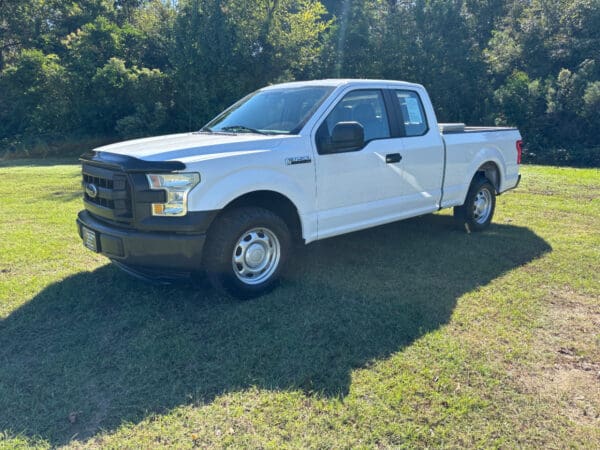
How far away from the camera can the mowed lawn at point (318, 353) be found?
9.38 ft

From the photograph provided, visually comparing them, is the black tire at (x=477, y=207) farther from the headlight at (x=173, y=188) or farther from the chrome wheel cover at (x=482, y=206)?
the headlight at (x=173, y=188)

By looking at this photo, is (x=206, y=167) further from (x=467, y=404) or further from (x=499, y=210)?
(x=499, y=210)

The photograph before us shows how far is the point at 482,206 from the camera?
710cm

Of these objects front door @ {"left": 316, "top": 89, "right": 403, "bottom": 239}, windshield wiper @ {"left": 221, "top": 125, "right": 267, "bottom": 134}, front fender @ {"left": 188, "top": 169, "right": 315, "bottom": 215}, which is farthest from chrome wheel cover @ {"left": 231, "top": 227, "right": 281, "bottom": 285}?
windshield wiper @ {"left": 221, "top": 125, "right": 267, "bottom": 134}

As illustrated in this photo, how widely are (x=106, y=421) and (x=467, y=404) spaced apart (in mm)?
2196

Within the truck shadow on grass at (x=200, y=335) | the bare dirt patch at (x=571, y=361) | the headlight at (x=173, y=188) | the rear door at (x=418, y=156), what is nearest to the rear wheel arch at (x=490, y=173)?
the rear door at (x=418, y=156)

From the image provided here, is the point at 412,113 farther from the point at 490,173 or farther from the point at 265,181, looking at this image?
the point at 265,181

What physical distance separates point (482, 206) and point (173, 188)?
15.8 ft

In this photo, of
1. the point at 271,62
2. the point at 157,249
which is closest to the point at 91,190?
the point at 157,249

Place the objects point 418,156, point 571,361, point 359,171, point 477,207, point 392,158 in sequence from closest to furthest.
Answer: point 571,361 < point 359,171 < point 392,158 < point 418,156 < point 477,207

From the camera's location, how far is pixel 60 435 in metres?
2.79

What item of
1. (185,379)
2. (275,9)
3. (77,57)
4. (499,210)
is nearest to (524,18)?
(275,9)

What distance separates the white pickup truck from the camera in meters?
3.99

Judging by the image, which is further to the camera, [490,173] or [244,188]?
[490,173]
